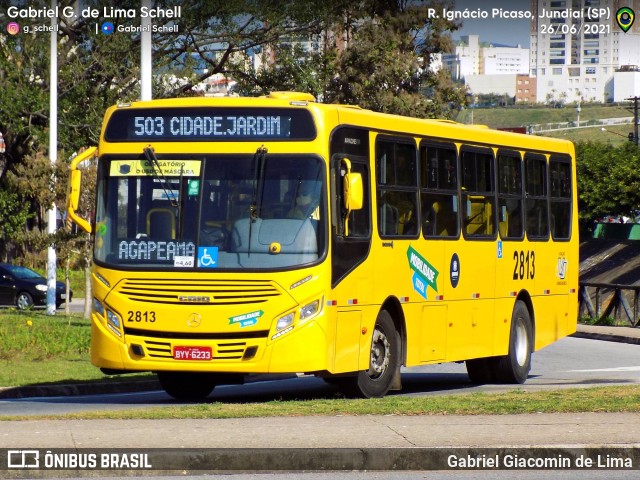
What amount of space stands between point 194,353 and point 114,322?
3.32ft

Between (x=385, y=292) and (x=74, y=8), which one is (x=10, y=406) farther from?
(x=74, y=8)

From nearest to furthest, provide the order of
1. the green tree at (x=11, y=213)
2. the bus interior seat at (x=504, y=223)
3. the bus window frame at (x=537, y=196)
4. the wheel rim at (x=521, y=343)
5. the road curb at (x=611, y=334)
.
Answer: the bus interior seat at (x=504, y=223)
the wheel rim at (x=521, y=343)
the bus window frame at (x=537, y=196)
the road curb at (x=611, y=334)
the green tree at (x=11, y=213)

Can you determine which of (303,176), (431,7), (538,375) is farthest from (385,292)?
(431,7)

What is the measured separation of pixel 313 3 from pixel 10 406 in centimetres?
3125

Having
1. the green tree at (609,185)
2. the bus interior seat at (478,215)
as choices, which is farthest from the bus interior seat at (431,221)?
the green tree at (609,185)

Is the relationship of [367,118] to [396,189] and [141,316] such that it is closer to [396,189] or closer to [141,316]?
[396,189]

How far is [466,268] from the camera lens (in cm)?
1794

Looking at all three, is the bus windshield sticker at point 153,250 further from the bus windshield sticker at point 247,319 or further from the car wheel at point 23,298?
the car wheel at point 23,298

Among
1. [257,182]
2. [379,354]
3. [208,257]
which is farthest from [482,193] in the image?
[208,257]

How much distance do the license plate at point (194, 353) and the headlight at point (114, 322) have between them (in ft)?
2.45

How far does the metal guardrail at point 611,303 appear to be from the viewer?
33.6m

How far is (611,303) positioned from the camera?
34.9 meters

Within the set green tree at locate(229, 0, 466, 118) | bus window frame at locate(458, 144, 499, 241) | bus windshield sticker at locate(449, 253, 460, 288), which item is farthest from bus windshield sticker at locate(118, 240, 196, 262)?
green tree at locate(229, 0, 466, 118)

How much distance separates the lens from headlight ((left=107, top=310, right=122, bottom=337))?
575 inches
